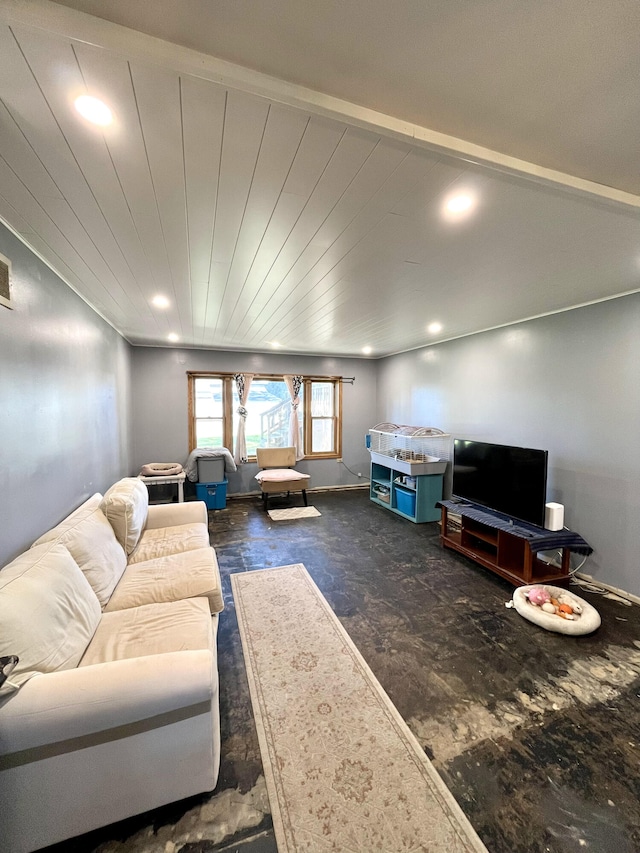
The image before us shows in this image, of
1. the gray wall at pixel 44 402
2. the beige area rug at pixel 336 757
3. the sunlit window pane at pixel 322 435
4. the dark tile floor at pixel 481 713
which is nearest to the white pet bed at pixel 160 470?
the gray wall at pixel 44 402

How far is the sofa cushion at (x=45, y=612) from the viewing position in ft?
3.89

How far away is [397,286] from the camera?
8.57ft

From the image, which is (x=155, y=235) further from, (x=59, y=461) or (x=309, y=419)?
(x=309, y=419)

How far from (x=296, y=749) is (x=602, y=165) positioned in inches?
108

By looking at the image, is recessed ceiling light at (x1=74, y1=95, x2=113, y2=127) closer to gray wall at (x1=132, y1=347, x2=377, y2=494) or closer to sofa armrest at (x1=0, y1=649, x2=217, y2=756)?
sofa armrest at (x1=0, y1=649, x2=217, y2=756)

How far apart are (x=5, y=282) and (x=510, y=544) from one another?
4089 mm

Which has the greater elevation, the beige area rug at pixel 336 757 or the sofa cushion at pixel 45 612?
the sofa cushion at pixel 45 612

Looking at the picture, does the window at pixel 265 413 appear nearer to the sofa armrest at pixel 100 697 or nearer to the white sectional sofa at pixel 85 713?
the white sectional sofa at pixel 85 713

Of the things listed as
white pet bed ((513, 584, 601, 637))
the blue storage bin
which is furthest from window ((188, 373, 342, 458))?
white pet bed ((513, 584, 601, 637))

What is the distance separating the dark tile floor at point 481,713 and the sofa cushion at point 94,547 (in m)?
0.83

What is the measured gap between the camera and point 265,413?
19.7 ft

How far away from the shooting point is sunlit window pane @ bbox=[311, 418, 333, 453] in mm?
6289

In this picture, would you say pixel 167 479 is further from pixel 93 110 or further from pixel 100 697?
pixel 93 110

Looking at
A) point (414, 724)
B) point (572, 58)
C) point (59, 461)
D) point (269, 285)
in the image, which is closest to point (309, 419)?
point (269, 285)
